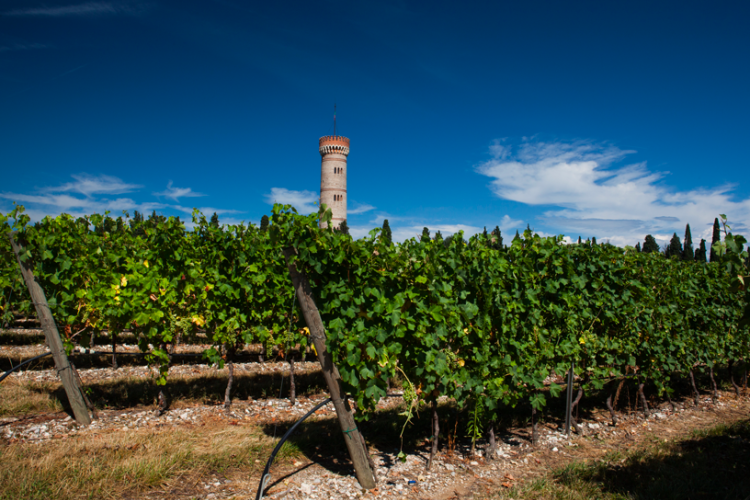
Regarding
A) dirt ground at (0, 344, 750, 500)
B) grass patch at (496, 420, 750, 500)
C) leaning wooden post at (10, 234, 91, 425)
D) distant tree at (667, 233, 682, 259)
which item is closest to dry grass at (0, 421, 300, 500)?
dirt ground at (0, 344, 750, 500)

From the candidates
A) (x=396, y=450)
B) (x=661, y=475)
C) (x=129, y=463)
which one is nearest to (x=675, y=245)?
(x=661, y=475)

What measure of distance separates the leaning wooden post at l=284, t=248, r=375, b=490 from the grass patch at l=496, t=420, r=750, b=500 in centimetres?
116

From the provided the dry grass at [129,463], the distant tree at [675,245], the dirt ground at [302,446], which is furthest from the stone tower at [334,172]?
the dry grass at [129,463]

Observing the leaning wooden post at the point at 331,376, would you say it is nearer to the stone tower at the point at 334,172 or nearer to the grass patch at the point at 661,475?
the grass patch at the point at 661,475

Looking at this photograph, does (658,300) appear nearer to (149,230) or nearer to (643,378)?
(643,378)

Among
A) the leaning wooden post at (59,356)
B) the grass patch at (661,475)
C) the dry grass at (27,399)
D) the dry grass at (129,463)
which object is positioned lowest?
the grass patch at (661,475)

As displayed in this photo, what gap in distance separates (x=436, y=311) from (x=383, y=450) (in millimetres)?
1796

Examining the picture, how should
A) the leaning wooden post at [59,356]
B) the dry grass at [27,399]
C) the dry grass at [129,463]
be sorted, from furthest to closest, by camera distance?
1. the dry grass at [27,399]
2. the leaning wooden post at [59,356]
3. the dry grass at [129,463]

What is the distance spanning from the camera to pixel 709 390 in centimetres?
758

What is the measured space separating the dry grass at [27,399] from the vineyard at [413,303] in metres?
0.87

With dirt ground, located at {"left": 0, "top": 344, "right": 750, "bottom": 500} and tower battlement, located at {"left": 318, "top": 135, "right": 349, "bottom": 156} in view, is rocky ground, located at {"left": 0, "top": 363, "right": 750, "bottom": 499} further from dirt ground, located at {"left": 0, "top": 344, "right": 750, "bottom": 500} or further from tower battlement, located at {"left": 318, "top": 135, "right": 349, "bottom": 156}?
tower battlement, located at {"left": 318, "top": 135, "right": 349, "bottom": 156}

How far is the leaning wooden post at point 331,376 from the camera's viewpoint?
340 cm

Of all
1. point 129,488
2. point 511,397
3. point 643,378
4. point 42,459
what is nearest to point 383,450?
point 511,397

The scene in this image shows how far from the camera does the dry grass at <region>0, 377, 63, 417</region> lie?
5.17 meters
